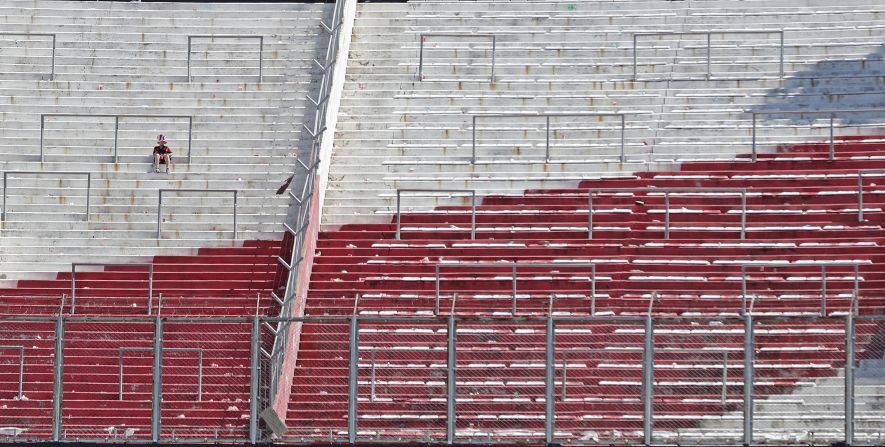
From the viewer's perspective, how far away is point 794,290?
26.7 meters

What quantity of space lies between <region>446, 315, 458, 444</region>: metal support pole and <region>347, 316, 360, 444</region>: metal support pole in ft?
3.41

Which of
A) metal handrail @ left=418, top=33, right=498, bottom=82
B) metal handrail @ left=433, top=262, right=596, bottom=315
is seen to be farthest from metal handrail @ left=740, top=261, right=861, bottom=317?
metal handrail @ left=418, top=33, right=498, bottom=82

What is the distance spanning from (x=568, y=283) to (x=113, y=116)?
8.77 metres

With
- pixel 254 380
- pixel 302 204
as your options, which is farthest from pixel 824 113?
pixel 254 380

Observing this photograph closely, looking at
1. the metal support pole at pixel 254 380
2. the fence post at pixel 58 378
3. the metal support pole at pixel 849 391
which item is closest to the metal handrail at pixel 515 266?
the metal support pole at pixel 254 380

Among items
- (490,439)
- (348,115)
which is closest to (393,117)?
(348,115)

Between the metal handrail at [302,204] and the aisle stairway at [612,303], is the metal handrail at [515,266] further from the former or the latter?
the metal handrail at [302,204]

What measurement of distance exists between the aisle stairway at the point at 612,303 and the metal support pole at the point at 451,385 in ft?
0.56

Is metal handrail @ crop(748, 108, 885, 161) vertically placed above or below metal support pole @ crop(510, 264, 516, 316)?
above

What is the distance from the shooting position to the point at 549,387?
22000 millimetres

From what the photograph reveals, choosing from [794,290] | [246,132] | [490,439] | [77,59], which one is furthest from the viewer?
[77,59]

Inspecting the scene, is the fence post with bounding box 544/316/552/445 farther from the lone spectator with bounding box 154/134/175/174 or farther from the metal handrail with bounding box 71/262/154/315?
the lone spectator with bounding box 154/134/175/174

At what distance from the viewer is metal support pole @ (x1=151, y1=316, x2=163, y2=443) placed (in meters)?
22.5

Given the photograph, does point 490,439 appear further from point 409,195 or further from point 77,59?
point 77,59
